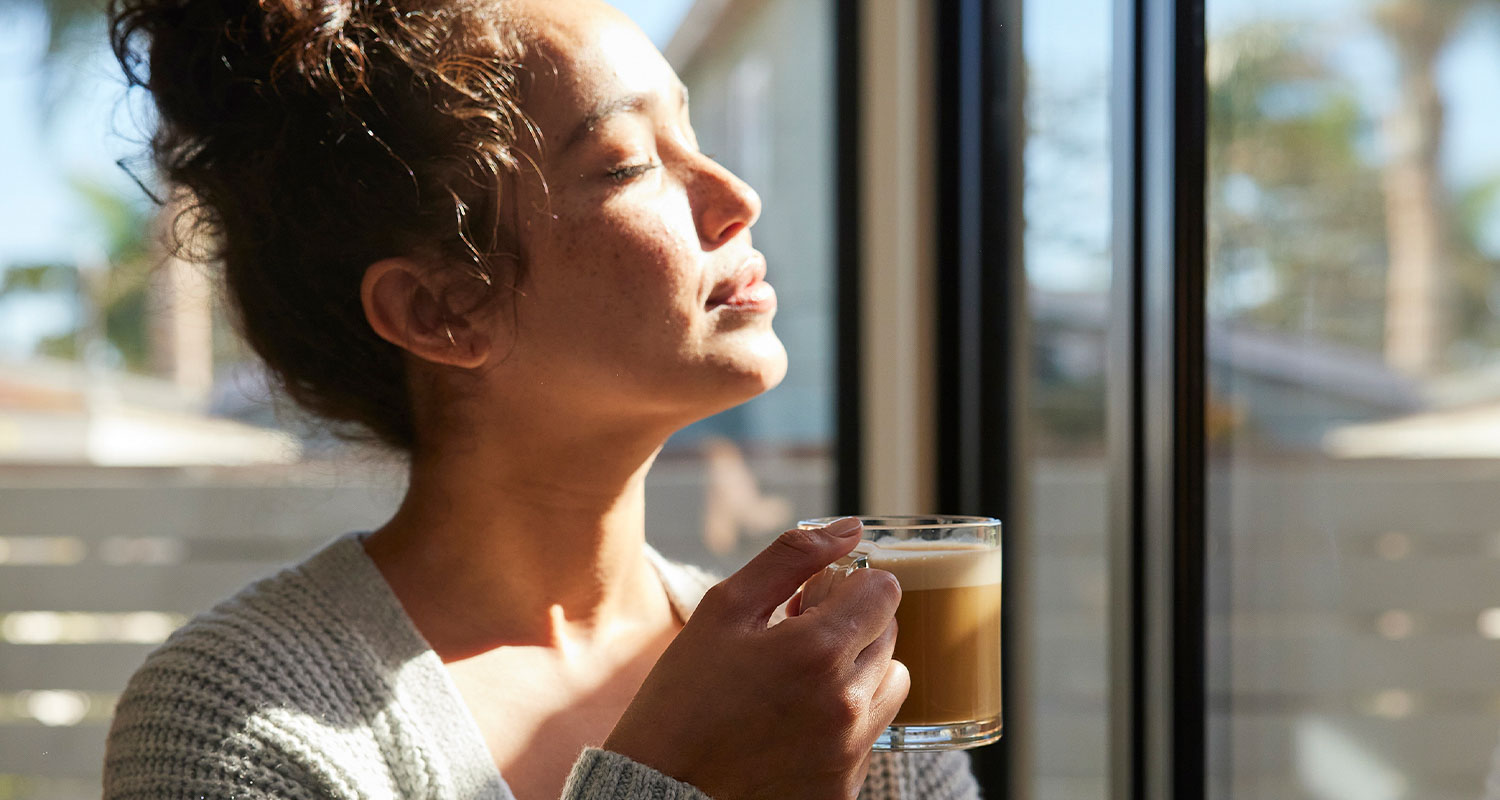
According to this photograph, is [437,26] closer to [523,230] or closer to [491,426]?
[523,230]

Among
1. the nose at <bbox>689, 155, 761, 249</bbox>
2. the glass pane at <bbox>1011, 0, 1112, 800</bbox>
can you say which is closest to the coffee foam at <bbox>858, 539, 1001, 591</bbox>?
the nose at <bbox>689, 155, 761, 249</bbox>

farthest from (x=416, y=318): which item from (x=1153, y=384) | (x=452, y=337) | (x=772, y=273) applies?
(x=772, y=273)

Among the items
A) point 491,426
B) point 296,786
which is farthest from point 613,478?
point 296,786

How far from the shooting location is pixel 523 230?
36.5 inches

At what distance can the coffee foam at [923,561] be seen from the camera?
2.55ft

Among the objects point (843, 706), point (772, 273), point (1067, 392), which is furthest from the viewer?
point (772, 273)

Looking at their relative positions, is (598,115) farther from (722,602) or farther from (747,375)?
(722,602)

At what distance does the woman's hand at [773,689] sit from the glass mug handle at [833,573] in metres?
0.02

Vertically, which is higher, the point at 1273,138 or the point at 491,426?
the point at 1273,138

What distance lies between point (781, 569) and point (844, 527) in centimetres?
5

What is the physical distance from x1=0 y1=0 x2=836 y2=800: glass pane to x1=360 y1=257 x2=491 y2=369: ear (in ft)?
4.69

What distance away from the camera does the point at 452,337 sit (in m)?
0.96

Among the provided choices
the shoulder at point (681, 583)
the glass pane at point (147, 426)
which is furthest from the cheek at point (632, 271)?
the glass pane at point (147, 426)

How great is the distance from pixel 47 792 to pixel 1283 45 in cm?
274
